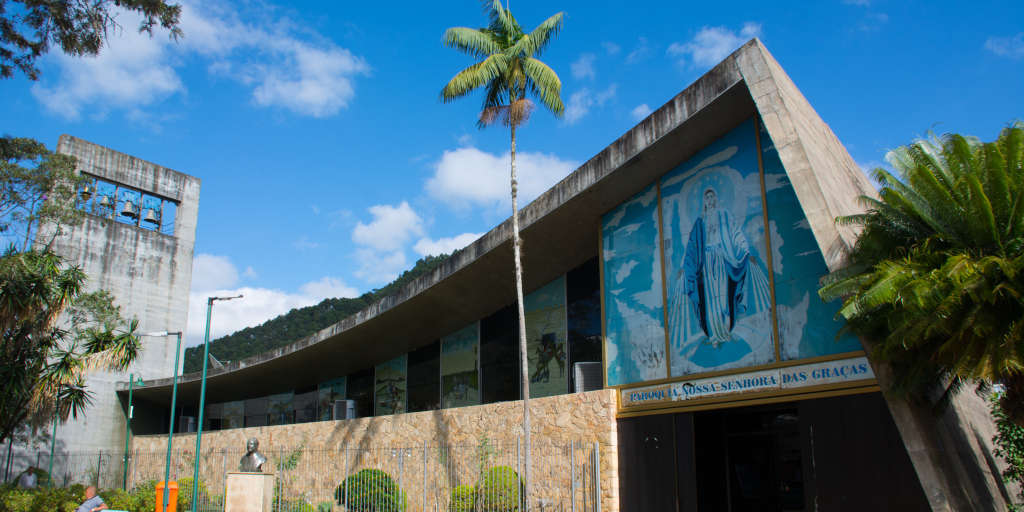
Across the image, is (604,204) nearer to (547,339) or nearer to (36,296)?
(547,339)

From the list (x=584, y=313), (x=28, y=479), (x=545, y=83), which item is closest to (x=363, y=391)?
(x=584, y=313)

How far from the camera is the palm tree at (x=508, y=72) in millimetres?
17234

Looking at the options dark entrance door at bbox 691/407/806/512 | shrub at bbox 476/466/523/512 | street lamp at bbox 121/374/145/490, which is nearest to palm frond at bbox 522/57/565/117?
dark entrance door at bbox 691/407/806/512

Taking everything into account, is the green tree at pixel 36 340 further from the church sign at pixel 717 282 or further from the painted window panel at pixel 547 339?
the church sign at pixel 717 282

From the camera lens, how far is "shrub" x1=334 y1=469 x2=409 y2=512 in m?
19.8

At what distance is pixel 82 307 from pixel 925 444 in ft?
112

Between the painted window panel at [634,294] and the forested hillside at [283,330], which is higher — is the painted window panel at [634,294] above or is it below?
below

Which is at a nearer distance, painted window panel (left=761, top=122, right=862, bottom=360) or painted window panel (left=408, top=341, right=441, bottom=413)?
painted window panel (left=761, top=122, right=862, bottom=360)

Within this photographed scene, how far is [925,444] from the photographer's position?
1059cm

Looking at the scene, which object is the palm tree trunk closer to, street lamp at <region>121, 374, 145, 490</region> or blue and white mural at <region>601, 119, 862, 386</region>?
blue and white mural at <region>601, 119, 862, 386</region>

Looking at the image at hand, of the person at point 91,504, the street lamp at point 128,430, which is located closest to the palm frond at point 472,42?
the person at point 91,504

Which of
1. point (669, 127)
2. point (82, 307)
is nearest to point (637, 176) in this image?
point (669, 127)

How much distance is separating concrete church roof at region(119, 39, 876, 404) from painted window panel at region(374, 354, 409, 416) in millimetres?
499

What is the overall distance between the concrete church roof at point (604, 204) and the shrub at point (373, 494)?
5.60m
